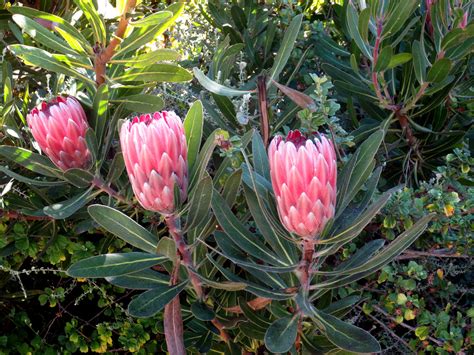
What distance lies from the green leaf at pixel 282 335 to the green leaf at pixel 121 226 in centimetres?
25

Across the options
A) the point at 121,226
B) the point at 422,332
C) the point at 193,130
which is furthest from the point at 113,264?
the point at 422,332

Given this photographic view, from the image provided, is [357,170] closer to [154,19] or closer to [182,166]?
[182,166]

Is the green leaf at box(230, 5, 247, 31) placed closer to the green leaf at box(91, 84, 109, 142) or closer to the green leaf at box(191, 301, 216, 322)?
the green leaf at box(91, 84, 109, 142)

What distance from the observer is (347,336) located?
1.10 m

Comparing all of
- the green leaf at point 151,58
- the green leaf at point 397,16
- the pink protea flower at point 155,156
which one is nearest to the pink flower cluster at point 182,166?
the pink protea flower at point 155,156

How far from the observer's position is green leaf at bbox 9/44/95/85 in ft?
4.16

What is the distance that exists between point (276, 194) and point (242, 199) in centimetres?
39

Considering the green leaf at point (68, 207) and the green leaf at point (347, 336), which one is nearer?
the green leaf at point (347, 336)

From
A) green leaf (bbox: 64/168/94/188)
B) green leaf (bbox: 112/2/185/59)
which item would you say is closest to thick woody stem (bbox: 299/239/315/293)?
green leaf (bbox: 64/168/94/188)

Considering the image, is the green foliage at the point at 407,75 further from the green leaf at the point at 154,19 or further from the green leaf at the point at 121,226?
the green leaf at the point at 121,226

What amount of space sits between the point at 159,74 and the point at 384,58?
47 cm

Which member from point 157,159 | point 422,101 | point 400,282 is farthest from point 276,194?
point 422,101

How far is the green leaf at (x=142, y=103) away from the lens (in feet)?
4.40

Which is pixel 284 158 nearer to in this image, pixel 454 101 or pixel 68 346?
pixel 454 101
